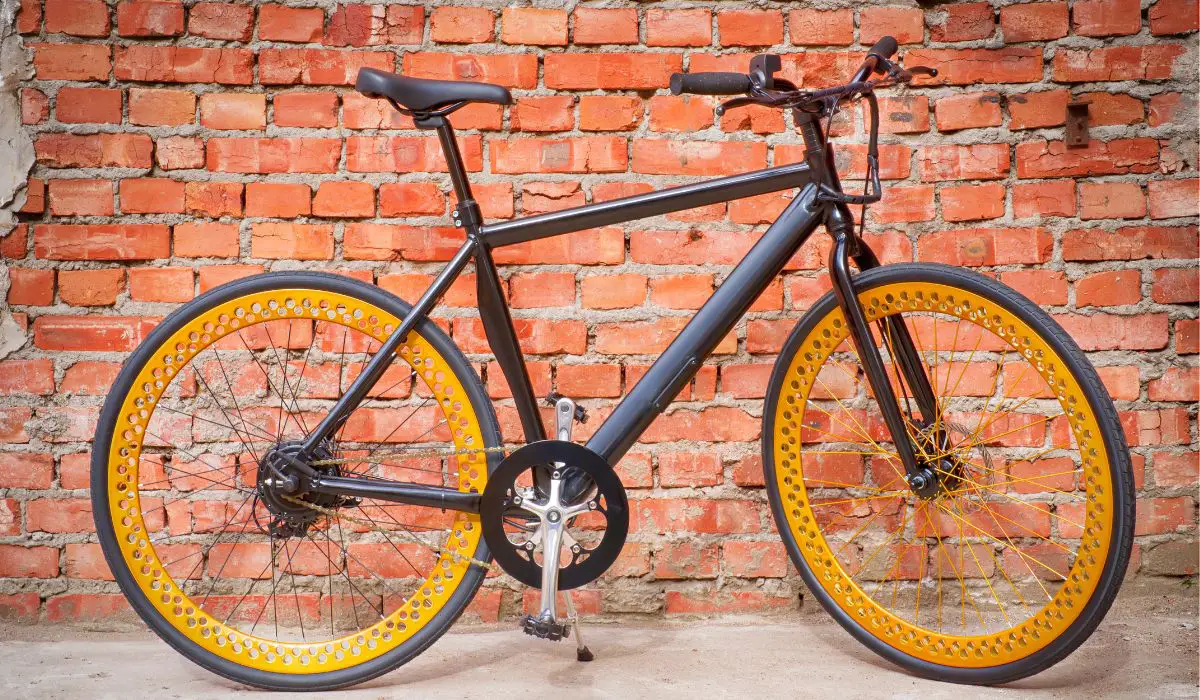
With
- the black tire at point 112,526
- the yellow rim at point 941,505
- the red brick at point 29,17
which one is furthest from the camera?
the red brick at point 29,17

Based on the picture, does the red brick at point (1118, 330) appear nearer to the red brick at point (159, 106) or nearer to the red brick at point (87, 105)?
the red brick at point (159, 106)

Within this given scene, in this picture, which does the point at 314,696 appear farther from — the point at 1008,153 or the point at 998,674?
the point at 1008,153

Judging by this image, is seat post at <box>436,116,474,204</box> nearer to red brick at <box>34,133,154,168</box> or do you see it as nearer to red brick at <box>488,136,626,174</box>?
red brick at <box>488,136,626,174</box>

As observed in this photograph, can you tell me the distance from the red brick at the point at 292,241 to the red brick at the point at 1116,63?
177cm

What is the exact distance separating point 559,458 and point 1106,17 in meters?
1.66

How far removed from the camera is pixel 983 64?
2.07 metres

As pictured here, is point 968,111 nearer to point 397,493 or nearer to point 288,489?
point 397,493

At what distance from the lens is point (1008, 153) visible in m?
2.07

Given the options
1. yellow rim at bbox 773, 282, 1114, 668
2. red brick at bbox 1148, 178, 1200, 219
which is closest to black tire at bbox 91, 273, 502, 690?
yellow rim at bbox 773, 282, 1114, 668

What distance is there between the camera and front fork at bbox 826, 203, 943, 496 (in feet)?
5.59

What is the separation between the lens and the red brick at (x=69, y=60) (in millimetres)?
2018

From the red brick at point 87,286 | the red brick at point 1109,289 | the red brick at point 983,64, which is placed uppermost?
the red brick at point 983,64

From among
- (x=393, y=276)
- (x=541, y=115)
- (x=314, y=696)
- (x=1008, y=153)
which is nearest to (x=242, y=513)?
(x=314, y=696)

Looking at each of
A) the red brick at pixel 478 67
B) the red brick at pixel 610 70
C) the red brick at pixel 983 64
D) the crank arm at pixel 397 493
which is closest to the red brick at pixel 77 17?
the red brick at pixel 478 67
